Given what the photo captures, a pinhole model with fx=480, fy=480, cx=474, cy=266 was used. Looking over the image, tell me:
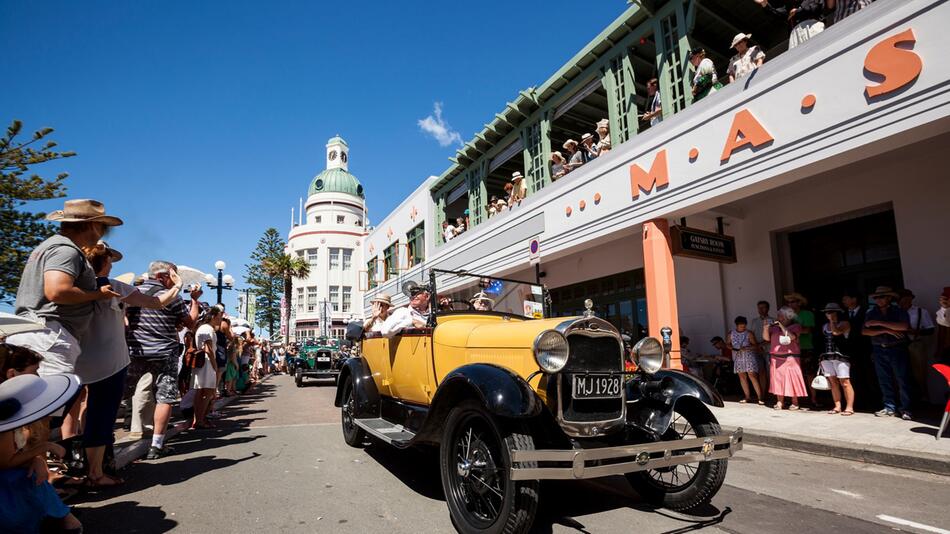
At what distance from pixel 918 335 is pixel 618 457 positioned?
648 centimetres

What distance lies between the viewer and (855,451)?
4684 mm

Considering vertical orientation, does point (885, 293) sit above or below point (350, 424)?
above

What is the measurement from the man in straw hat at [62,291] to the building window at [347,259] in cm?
4594

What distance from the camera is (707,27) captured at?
30.9 ft

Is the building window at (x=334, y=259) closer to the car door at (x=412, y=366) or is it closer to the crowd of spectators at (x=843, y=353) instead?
the crowd of spectators at (x=843, y=353)

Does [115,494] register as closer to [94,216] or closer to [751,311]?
[94,216]

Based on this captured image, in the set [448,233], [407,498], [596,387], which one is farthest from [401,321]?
[448,233]

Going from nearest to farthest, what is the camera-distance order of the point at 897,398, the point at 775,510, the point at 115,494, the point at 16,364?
the point at 16,364 → the point at 775,510 → the point at 115,494 → the point at 897,398

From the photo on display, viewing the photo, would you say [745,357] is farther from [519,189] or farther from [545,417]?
[519,189]

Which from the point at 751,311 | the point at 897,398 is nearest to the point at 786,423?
the point at 897,398

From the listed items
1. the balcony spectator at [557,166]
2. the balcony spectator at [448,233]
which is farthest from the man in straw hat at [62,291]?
the balcony spectator at [448,233]

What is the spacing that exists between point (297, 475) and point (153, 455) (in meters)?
1.58

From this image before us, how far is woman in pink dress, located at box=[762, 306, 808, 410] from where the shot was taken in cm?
729

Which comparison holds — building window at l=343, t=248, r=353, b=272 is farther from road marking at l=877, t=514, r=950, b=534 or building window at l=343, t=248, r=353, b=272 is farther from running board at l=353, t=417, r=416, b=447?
road marking at l=877, t=514, r=950, b=534
